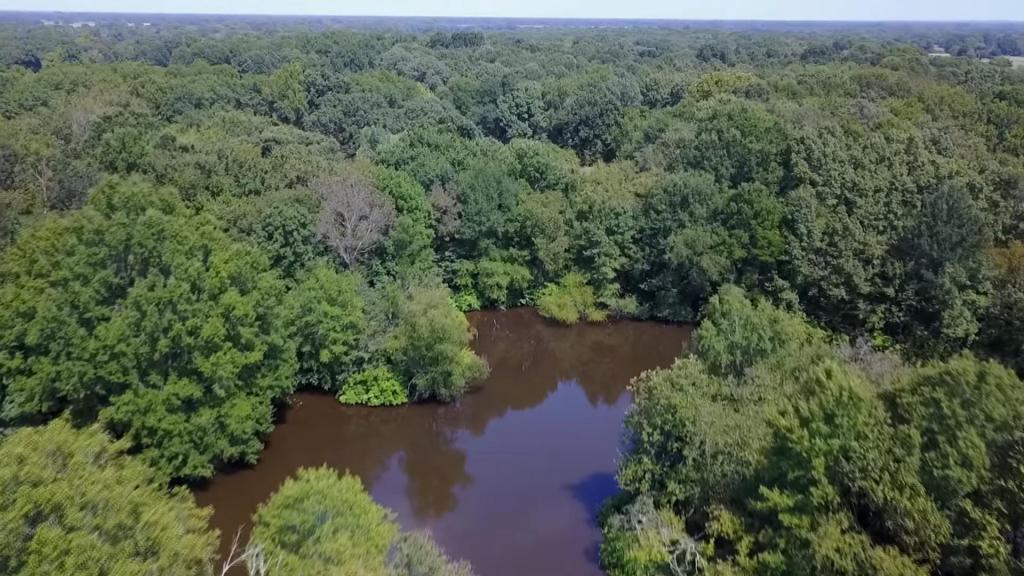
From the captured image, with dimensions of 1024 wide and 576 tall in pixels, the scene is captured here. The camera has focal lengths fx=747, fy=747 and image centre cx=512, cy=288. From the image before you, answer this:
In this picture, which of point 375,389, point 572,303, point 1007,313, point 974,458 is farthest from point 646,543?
point 572,303

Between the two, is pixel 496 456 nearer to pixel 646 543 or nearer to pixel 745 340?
pixel 646 543

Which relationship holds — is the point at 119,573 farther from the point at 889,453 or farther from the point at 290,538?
the point at 889,453

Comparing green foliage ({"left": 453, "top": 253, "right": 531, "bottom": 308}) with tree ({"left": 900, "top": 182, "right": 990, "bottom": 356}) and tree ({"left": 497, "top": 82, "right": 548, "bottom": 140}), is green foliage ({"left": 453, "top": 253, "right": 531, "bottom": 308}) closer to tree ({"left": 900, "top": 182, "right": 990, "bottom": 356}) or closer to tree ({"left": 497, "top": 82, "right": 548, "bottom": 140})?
tree ({"left": 900, "top": 182, "right": 990, "bottom": 356})

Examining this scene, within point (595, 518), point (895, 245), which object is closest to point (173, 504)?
point (595, 518)

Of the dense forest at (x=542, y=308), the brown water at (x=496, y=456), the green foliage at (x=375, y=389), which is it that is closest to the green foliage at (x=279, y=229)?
the dense forest at (x=542, y=308)

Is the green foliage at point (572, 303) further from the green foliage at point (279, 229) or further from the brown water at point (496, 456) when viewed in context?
the green foliage at point (279, 229)

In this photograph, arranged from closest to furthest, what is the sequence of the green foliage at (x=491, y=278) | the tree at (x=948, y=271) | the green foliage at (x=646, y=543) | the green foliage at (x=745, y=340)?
the green foliage at (x=646, y=543) < the green foliage at (x=745, y=340) < the tree at (x=948, y=271) < the green foliage at (x=491, y=278)
